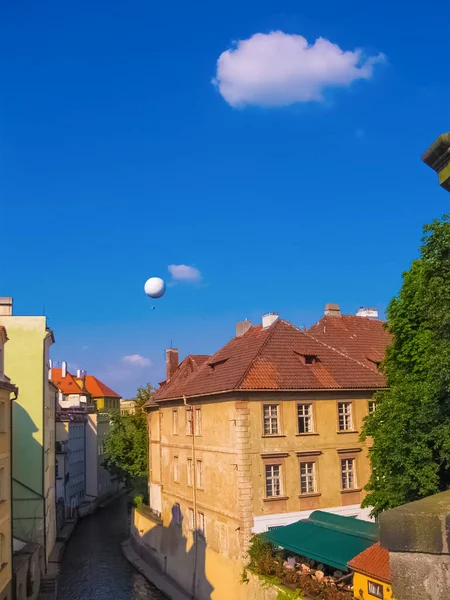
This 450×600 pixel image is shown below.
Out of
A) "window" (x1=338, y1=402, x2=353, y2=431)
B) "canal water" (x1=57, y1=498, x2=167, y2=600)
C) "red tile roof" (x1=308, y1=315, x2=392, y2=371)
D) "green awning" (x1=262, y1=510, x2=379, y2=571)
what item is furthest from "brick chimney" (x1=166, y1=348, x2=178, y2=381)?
"green awning" (x1=262, y1=510, x2=379, y2=571)

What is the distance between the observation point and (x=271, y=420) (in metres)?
27.8

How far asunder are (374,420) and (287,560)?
22.7 ft

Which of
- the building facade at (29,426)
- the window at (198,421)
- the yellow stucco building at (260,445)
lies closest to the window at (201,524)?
the yellow stucco building at (260,445)

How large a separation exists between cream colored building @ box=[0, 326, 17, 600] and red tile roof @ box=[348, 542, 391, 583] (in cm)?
1430

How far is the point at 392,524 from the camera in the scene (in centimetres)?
308

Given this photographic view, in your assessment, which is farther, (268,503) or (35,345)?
(35,345)

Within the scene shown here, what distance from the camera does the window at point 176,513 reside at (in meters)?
34.2

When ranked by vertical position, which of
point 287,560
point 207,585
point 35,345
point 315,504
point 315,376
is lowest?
point 207,585

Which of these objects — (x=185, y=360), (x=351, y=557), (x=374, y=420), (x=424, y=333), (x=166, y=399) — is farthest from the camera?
(x=185, y=360)

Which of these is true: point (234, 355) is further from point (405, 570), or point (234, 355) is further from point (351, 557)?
point (405, 570)

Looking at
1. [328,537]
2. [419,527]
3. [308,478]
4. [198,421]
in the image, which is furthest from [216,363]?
[419,527]

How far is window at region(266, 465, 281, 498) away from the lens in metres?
27.1

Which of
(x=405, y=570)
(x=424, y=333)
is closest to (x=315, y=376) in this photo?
(x=424, y=333)

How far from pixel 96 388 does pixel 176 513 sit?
6499cm
